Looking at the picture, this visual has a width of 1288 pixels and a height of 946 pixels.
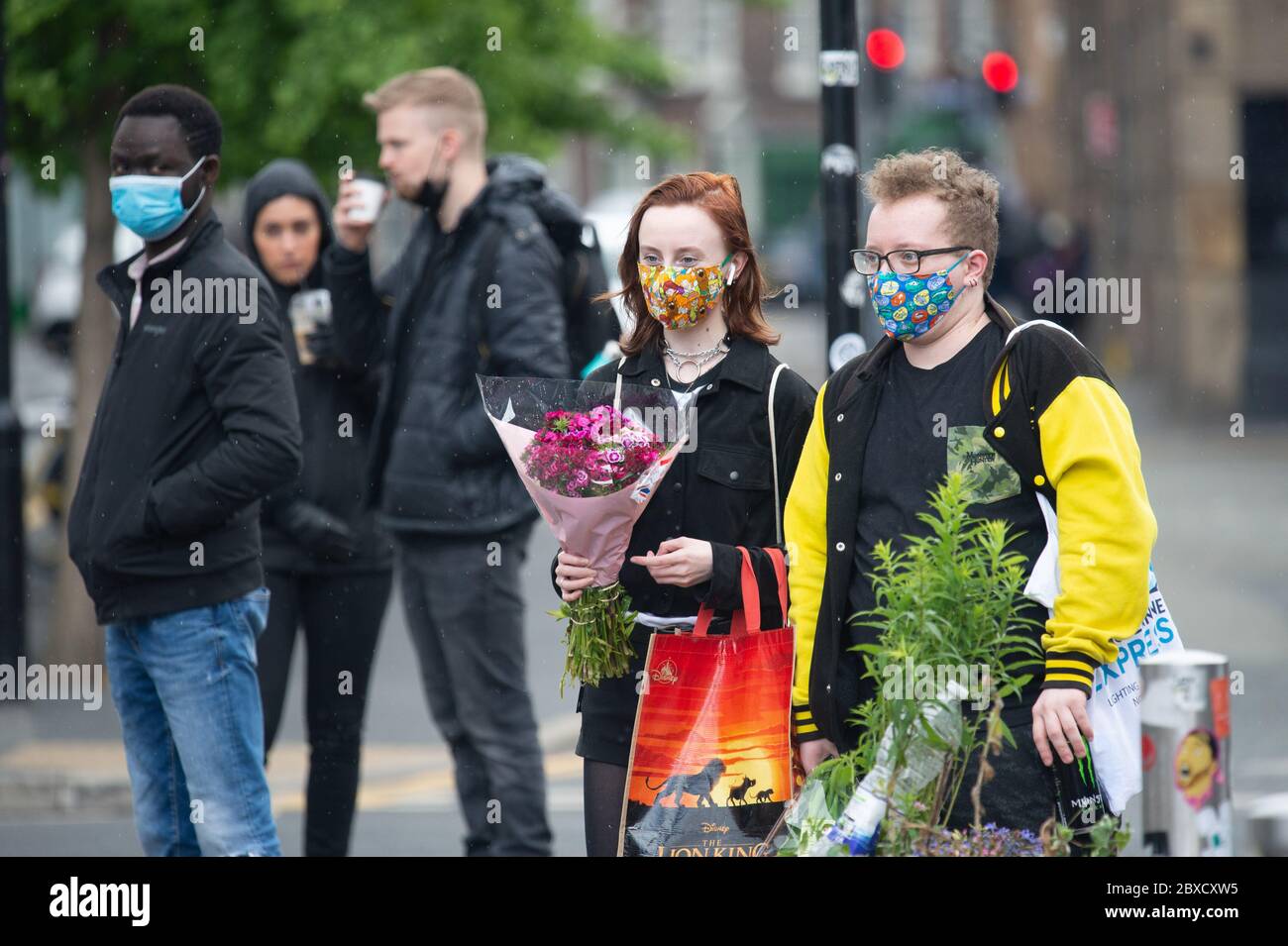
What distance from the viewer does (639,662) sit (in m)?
3.96

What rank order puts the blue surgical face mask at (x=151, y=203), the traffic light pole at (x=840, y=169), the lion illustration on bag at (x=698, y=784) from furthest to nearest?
the traffic light pole at (x=840, y=169)
the blue surgical face mask at (x=151, y=203)
the lion illustration on bag at (x=698, y=784)

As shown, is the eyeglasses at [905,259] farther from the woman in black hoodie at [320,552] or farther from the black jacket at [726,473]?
the woman in black hoodie at [320,552]

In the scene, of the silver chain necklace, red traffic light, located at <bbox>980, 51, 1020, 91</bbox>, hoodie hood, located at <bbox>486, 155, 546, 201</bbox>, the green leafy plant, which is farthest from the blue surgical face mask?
red traffic light, located at <bbox>980, 51, 1020, 91</bbox>

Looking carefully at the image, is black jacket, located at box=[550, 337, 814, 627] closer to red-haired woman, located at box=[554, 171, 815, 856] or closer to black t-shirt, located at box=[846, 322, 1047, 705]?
red-haired woman, located at box=[554, 171, 815, 856]

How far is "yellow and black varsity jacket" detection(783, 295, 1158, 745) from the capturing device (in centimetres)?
335

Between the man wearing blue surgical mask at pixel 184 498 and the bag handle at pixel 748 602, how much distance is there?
128 centimetres

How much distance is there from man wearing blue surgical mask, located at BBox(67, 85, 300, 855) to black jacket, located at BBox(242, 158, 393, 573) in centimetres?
91

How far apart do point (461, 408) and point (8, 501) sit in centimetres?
338

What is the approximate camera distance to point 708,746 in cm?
364

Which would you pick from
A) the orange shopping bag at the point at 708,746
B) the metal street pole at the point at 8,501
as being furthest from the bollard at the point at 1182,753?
the metal street pole at the point at 8,501

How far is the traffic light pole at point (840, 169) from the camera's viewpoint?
4973 millimetres

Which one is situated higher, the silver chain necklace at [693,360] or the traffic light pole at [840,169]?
the traffic light pole at [840,169]
